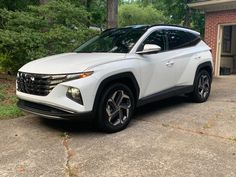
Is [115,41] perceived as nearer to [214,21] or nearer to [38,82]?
[38,82]

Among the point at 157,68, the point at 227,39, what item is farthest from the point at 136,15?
the point at 157,68

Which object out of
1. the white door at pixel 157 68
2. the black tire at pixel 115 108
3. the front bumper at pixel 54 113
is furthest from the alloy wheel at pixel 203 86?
the front bumper at pixel 54 113

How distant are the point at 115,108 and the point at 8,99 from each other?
11.7ft

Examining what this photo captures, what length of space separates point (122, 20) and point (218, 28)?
2462 centimetres

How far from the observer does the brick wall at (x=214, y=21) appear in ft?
43.8

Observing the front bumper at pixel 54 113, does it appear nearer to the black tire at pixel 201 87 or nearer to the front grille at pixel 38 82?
the front grille at pixel 38 82

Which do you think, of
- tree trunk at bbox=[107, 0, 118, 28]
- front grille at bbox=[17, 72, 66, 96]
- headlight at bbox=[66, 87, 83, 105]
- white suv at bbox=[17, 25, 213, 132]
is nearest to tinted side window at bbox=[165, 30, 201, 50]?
white suv at bbox=[17, 25, 213, 132]

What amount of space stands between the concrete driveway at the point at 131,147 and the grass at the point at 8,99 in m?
0.38

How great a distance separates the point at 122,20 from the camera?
37.7 meters

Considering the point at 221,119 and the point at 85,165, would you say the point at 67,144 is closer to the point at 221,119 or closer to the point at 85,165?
the point at 85,165

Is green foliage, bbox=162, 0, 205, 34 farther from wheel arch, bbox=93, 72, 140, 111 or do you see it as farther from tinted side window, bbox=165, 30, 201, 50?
wheel arch, bbox=93, 72, 140, 111

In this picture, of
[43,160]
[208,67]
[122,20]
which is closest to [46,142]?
[43,160]

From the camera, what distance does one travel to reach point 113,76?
17.4 ft

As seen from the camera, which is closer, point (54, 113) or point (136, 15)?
point (54, 113)
